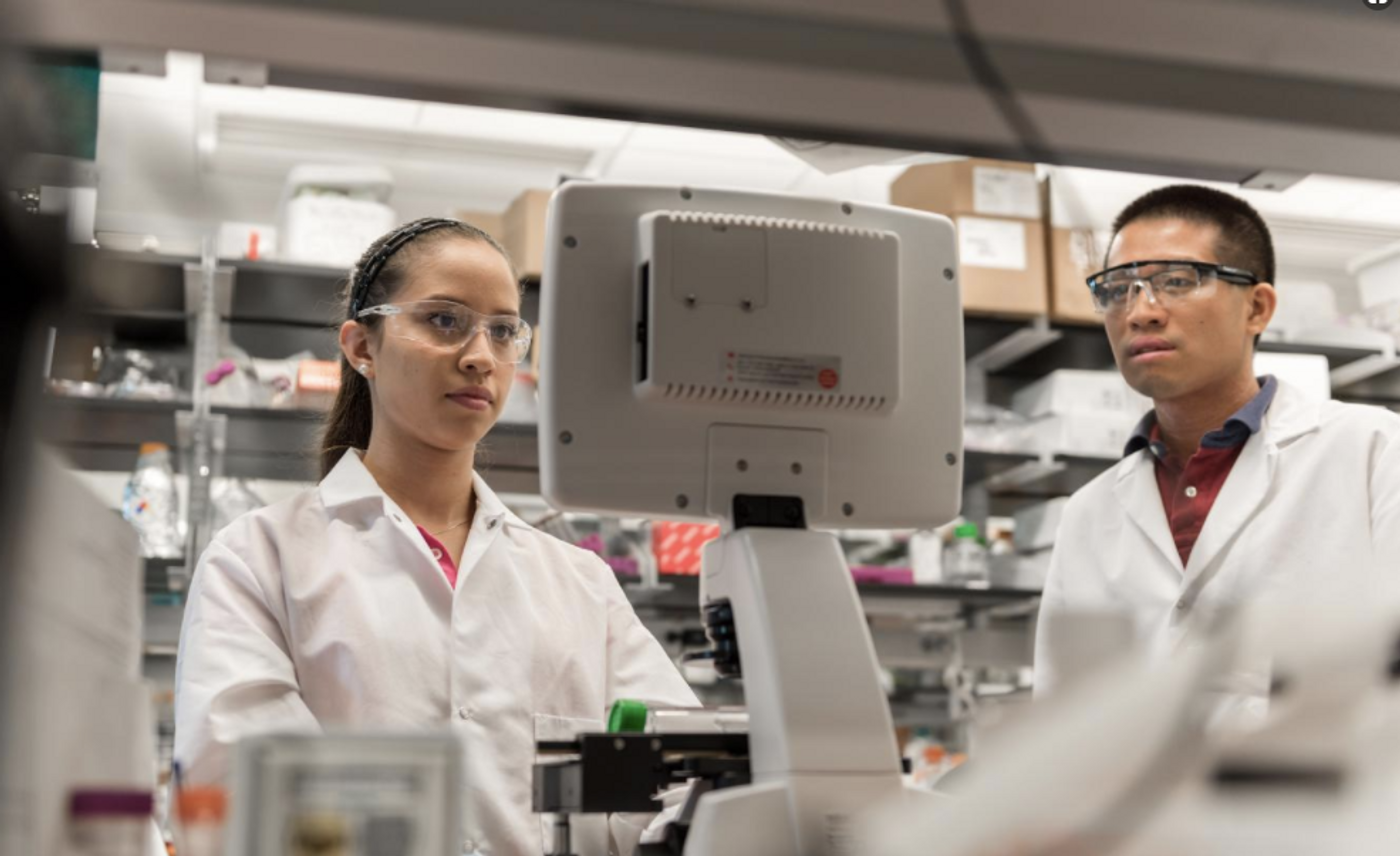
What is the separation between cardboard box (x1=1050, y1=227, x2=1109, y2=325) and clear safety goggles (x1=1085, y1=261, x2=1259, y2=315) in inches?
79.7

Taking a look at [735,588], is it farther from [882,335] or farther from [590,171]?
[590,171]

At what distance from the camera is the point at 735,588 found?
3.83 feet

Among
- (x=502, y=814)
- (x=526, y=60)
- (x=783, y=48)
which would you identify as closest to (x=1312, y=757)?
(x=502, y=814)

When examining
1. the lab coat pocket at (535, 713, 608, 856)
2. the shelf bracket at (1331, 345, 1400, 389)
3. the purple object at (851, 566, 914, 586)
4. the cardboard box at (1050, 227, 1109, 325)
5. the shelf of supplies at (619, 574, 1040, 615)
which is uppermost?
the cardboard box at (1050, 227, 1109, 325)

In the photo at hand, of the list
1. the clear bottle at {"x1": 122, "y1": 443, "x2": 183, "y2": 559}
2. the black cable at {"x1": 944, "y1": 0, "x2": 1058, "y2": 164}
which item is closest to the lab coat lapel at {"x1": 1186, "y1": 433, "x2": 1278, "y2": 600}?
the black cable at {"x1": 944, "y1": 0, "x2": 1058, "y2": 164}

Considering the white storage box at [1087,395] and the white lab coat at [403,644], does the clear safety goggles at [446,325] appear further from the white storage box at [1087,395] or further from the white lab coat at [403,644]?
the white storage box at [1087,395]

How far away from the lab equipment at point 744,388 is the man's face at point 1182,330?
38.3 inches

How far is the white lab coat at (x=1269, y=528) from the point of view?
202cm

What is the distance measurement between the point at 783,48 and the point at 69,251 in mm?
1708

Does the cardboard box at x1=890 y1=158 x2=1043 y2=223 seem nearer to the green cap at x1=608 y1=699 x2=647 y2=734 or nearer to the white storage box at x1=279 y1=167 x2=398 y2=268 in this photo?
the white storage box at x1=279 y1=167 x2=398 y2=268

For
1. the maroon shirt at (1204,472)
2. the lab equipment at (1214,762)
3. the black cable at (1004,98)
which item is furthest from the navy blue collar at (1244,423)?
the lab equipment at (1214,762)

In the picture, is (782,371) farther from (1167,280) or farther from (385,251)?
(1167,280)

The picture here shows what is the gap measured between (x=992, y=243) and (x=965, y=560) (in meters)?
0.97

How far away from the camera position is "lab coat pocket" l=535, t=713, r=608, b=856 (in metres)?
1.37
